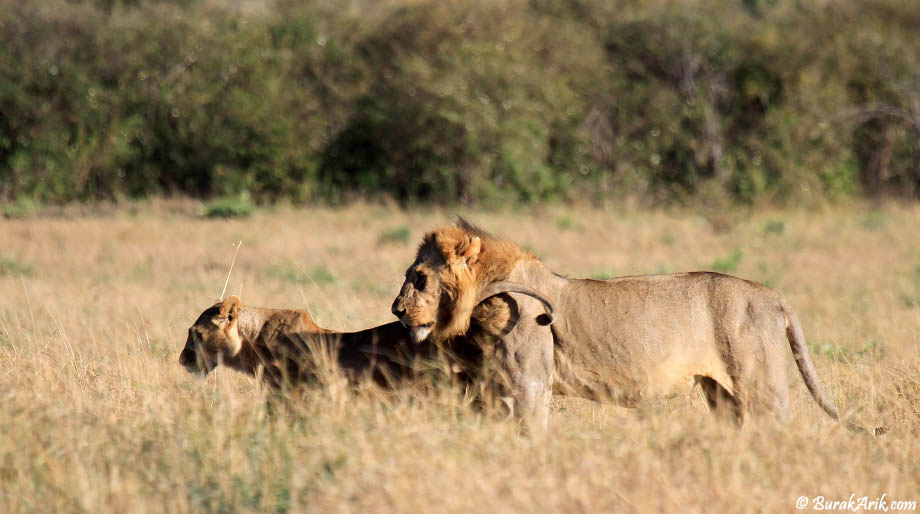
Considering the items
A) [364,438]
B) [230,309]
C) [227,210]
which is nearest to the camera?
[364,438]

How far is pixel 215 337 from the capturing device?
639 centimetres

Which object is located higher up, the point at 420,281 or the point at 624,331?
the point at 420,281

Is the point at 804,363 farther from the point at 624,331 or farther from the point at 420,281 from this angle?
the point at 420,281

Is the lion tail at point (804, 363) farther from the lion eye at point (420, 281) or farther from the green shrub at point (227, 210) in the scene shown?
the green shrub at point (227, 210)

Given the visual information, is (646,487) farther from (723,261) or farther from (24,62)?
(24,62)

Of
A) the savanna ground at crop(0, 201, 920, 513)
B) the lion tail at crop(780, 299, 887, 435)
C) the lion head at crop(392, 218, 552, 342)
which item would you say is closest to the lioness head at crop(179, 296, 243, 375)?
the savanna ground at crop(0, 201, 920, 513)

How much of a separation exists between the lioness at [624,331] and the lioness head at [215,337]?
105 cm

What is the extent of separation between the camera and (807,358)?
243 inches

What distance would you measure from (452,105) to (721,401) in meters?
16.9

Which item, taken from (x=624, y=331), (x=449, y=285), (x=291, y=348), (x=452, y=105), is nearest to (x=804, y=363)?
(x=624, y=331)

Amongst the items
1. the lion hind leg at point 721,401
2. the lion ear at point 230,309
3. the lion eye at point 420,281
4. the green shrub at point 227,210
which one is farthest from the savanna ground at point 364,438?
the green shrub at point 227,210

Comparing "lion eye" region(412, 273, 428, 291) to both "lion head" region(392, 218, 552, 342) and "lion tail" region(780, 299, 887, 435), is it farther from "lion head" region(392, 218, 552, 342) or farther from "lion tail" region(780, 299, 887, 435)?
"lion tail" region(780, 299, 887, 435)

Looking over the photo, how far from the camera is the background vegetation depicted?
23.1 metres

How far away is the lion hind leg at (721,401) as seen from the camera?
6.00m
